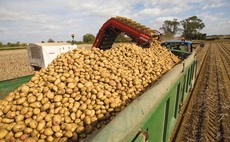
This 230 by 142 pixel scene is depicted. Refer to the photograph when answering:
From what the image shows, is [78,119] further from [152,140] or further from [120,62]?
[120,62]

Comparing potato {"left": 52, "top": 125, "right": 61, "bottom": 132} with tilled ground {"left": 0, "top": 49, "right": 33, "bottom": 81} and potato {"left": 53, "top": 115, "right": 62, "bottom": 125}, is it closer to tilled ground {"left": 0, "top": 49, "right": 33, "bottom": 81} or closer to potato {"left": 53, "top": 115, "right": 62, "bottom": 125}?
Result: potato {"left": 53, "top": 115, "right": 62, "bottom": 125}

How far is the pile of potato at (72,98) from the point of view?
1.94 m

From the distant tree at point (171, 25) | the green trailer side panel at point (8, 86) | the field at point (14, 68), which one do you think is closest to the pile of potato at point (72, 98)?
the green trailer side panel at point (8, 86)

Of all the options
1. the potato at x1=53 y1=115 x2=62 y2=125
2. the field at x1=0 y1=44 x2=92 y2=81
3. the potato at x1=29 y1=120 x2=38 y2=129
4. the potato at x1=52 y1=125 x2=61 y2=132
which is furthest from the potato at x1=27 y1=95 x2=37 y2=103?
the field at x1=0 y1=44 x2=92 y2=81

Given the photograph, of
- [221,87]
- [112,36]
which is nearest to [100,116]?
[112,36]

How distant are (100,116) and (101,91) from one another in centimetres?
46

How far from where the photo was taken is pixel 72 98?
240cm

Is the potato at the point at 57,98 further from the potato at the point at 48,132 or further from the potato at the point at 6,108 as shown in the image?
the potato at the point at 6,108

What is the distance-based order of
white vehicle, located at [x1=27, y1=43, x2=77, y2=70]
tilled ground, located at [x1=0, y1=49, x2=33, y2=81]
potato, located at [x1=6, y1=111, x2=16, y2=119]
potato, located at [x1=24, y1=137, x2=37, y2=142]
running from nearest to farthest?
potato, located at [x1=24, y1=137, x2=37, y2=142] < potato, located at [x1=6, y1=111, x2=16, y2=119] < white vehicle, located at [x1=27, y1=43, x2=77, y2=70] < tilled ground, located at [x1=0, y1=49, x2=33, y2=81]

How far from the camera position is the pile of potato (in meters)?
1.94

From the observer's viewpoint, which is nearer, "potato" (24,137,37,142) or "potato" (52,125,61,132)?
"potato" (24,137,37,142)

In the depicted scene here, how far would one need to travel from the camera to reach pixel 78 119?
209cm

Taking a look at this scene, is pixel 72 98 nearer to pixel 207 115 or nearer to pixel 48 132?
pixel 48 132

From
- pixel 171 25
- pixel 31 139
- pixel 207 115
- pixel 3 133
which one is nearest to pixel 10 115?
pixel 3 133
